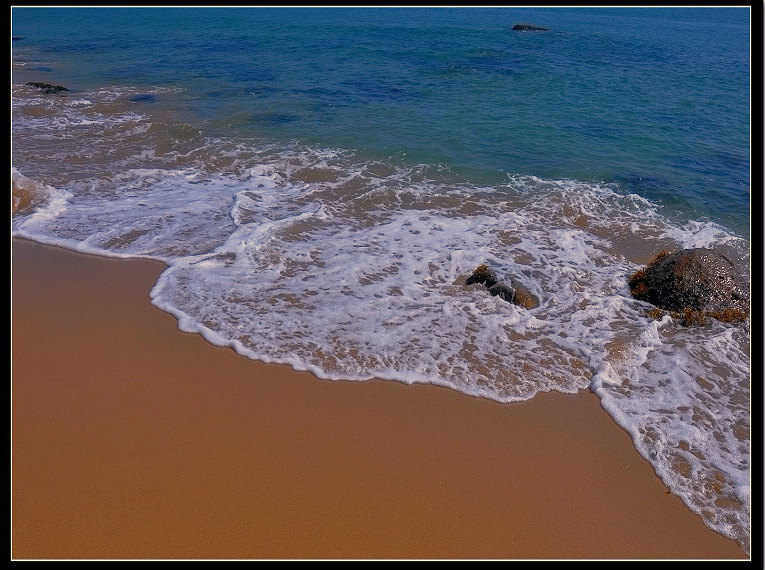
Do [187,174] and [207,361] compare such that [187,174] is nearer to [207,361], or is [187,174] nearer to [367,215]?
[367,215]

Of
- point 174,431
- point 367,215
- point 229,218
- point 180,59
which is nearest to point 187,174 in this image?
point 229,218

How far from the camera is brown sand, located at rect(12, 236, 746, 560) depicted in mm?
4449

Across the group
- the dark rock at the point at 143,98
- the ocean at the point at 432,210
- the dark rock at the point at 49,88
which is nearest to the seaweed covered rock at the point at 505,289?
the ocean at the point at 432,210

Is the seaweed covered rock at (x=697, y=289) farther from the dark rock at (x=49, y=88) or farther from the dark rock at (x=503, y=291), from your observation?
the dark rock at (x=49, y=88)

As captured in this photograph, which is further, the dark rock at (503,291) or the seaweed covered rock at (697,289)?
the dark rock at (503,291)

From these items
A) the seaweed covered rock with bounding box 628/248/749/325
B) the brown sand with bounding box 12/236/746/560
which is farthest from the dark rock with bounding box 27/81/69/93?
the seaweed covered rock with bounding box 628/248/749/325

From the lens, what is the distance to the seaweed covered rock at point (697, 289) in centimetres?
746

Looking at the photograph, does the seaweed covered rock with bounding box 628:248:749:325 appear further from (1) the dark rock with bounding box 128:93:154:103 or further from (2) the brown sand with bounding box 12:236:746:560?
(1) the dark rock with bounding box 128:93:154:103

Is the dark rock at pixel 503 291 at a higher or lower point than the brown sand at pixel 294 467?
higher

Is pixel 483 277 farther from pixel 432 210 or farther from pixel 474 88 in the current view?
pixel 474 88

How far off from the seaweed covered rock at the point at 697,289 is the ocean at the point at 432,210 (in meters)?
0.26

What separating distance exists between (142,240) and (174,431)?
184 inches

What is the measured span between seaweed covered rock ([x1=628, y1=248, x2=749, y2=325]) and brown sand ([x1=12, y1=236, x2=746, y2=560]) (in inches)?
98.6

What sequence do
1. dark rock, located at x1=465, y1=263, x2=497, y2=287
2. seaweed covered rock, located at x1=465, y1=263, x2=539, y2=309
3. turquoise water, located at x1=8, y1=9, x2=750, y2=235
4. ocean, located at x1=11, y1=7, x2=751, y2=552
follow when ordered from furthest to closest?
turquoise water, located at x1=8, y1=9, x2=750, y2=235 → dark rock, located at x1=465, y1=263, x2=497, y2=287 → seaweed covered rock, located at x1=465, y1=263, x2=539, y2=309 → ocean, located at x1=11, y1=7, x2=751, y2=552
